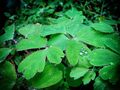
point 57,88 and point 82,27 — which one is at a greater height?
point 82,27

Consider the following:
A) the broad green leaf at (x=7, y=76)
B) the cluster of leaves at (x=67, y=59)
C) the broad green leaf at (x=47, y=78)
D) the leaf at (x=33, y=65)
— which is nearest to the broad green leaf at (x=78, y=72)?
the cluster of leaves at (x=67, y=59)

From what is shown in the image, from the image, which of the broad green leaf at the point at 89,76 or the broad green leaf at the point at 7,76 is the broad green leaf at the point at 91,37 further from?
the broad green leaf at the point at 7,76

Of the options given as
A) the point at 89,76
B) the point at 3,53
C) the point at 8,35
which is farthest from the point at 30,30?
the point at 89,76

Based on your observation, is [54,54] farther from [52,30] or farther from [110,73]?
[110,73]

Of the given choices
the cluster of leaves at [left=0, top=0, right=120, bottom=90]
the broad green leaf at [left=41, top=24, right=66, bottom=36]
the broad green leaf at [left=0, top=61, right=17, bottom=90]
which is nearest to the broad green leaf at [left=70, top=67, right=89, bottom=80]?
the cluster of leaves at [left=0, top=0, right=120, bottom=90]

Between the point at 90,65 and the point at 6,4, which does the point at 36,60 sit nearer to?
the point at 90,65

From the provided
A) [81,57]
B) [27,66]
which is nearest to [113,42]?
[81,57]

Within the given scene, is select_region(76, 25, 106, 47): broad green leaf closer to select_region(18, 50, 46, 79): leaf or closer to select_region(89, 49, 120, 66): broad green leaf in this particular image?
select_region(89, 49, 120, 66): broad green leaf
